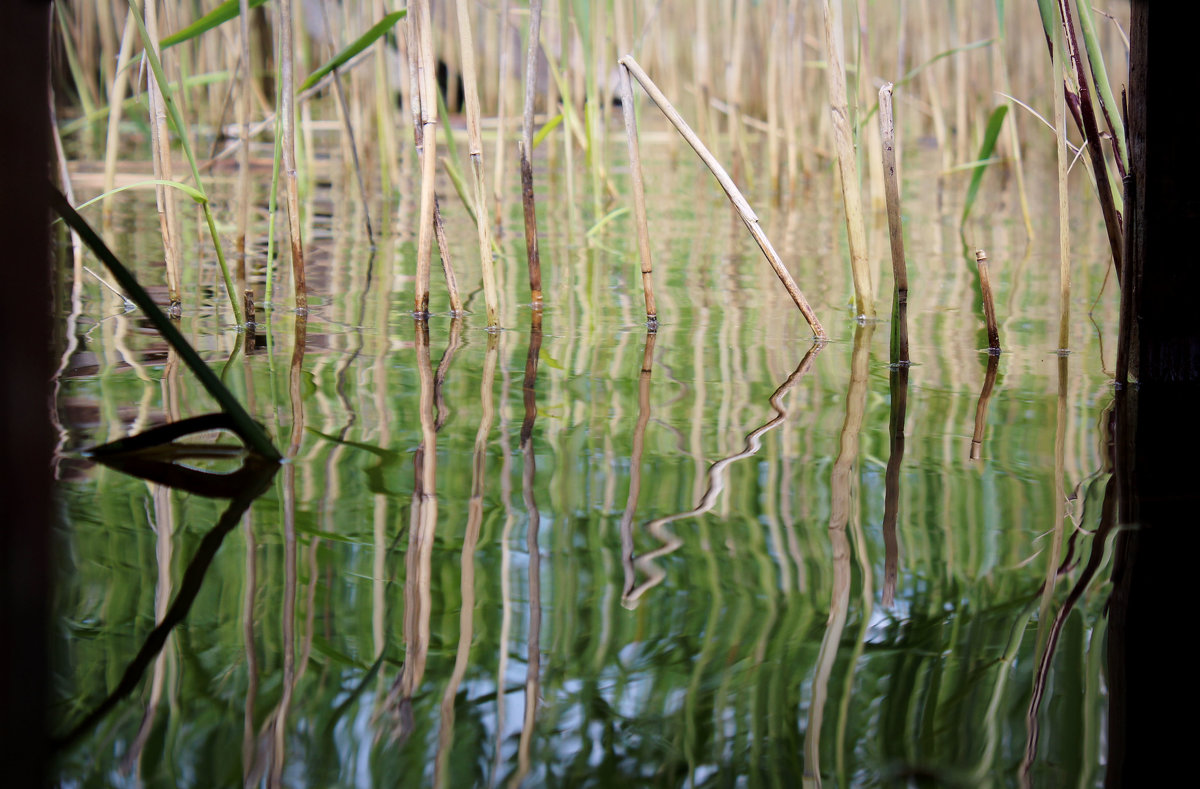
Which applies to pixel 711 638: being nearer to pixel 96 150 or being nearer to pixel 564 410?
pixel 564 410

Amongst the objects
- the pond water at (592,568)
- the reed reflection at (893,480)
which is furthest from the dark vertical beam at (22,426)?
the reed reflection at (893,480)

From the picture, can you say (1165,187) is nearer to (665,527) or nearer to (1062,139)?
(1062,139)

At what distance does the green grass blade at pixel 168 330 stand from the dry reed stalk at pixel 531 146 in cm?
60

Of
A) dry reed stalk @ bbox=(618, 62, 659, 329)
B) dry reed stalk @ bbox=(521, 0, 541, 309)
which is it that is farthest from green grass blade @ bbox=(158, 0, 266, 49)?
dry reed stalk @ bbox=(618, 62, 659, 329)

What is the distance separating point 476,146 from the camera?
117 cm

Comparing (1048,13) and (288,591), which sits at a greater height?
(1048,13)

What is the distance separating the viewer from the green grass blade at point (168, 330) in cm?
57

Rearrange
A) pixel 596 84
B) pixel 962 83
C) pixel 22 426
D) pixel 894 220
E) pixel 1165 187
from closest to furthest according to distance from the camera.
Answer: pixel 22 426 < pixel 1165 187 < pixel 894 220 < pixel 596 84 < pixel 962 83

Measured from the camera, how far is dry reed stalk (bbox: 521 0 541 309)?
3.89 ft

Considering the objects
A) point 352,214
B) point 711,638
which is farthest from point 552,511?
point 352,214

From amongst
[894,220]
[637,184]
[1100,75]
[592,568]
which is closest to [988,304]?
[894,220]

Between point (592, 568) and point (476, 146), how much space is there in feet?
2.32

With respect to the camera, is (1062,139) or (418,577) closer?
(418,577)

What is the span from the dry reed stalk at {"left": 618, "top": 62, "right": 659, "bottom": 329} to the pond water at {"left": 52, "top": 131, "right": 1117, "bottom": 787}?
0.24 feet
